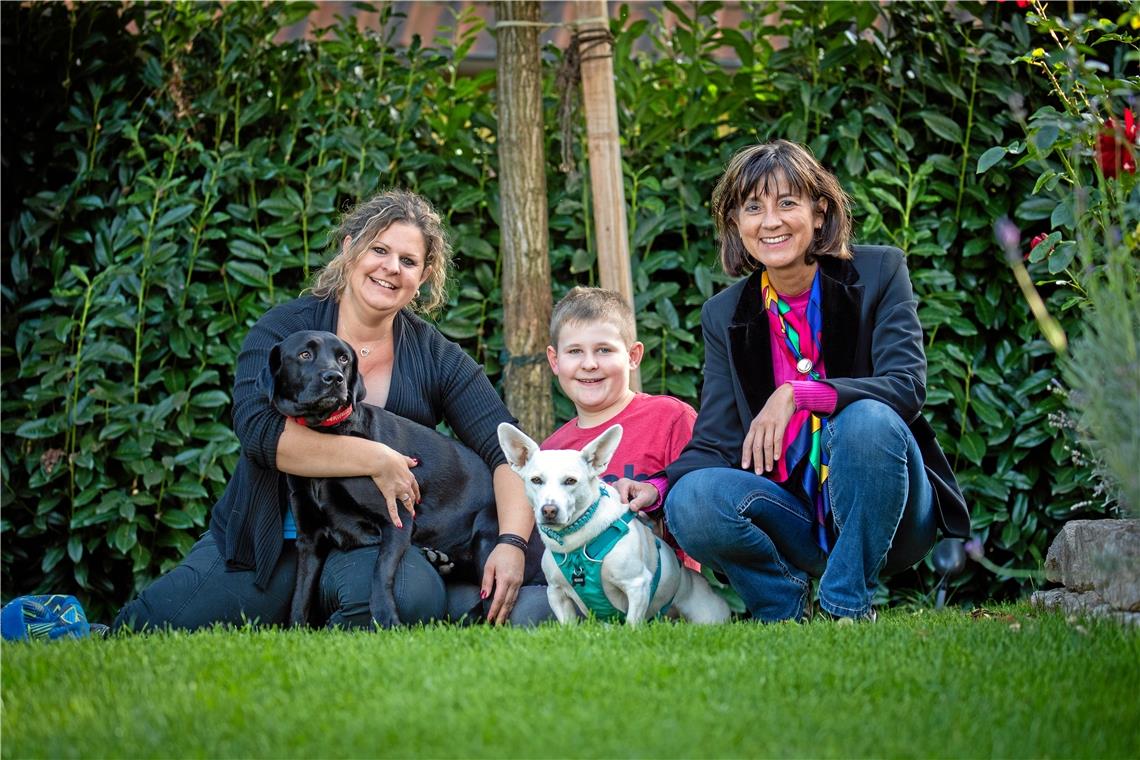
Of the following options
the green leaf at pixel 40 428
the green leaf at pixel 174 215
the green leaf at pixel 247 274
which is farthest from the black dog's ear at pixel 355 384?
the green leaf at pixel 40 428

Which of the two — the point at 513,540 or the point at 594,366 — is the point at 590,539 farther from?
the point at 594,366

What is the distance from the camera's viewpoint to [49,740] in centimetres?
224

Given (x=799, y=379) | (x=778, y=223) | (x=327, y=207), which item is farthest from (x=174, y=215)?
(x=799, y=379)

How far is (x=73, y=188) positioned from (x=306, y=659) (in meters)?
3.12

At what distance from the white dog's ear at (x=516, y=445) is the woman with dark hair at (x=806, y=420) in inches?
18.1

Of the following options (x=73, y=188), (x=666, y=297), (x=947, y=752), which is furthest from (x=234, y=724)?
(x=73, y=188)

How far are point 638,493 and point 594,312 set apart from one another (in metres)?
0.70

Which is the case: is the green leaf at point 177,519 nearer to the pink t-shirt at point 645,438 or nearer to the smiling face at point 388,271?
the smiling face at point 388,271

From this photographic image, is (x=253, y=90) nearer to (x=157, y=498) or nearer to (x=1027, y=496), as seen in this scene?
(x=157, y=498)

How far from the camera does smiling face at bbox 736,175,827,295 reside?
3.72 meters

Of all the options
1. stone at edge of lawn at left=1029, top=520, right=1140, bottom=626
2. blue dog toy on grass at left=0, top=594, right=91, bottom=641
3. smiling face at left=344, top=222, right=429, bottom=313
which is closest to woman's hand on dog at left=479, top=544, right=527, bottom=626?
smiling face at left=344, top=222, right=429, bottom=313

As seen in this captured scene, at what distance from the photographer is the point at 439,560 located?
3918mm

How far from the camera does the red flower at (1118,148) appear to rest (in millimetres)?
2975

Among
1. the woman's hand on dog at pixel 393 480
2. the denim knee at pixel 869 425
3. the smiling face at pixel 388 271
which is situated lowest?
the woman's hand on dog at pixel 393 480
